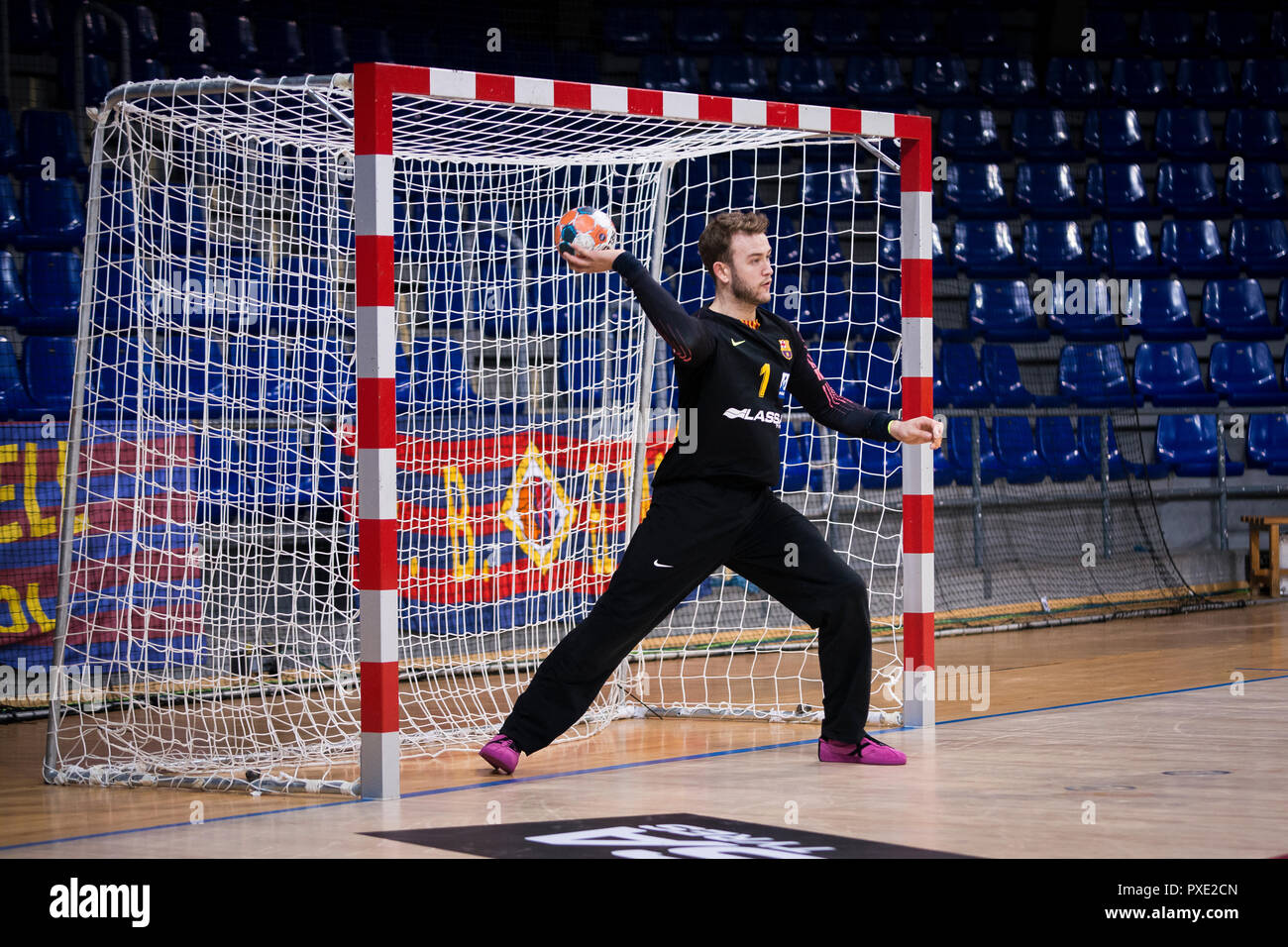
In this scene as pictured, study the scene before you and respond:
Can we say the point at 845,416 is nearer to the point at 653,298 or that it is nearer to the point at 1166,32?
the point at 653,298

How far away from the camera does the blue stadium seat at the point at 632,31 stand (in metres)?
15.3

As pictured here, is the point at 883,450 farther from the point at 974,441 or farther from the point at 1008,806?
the point at 1008,806

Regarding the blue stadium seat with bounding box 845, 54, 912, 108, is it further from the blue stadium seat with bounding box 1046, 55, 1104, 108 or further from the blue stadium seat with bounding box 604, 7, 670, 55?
the blue stadium seat with bounding box 604, 7, 670, 55

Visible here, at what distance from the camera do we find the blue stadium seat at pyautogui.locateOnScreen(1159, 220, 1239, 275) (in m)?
16.0

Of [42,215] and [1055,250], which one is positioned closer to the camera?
[42,215]

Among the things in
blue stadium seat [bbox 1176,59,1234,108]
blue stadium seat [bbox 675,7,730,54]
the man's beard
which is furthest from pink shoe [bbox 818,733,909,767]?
blue stadium seat [bbox 1176,59,1234,108]

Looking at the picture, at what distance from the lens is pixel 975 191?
1555cm

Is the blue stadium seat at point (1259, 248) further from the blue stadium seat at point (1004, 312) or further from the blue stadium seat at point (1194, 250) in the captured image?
the blue stadium seat at point (1004, 312)

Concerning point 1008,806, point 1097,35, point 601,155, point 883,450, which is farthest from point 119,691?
point 1097,35

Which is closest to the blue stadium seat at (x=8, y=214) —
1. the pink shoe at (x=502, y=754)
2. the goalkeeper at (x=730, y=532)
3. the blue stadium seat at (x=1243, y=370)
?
the goalkeeper at (x=730, y=532)

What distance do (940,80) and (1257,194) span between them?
11.2 ft

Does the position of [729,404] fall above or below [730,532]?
above

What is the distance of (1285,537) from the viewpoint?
13.2 meters

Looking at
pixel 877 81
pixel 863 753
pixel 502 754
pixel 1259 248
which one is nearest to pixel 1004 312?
pixel 877 81
